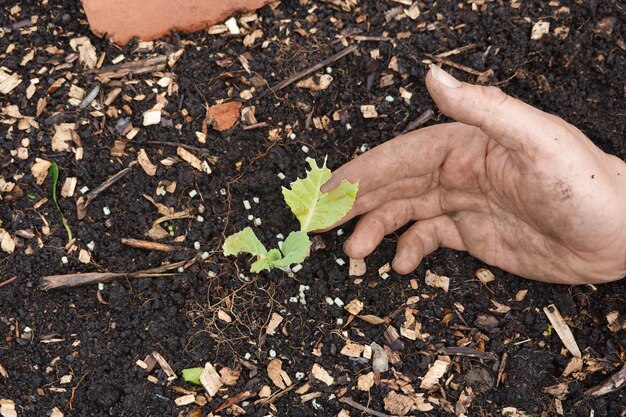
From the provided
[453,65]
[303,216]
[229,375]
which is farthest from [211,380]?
[453,65]

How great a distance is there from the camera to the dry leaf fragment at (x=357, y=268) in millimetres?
2846

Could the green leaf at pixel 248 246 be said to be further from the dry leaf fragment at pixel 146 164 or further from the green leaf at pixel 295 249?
the dry leaf fragment at pixel 146 164

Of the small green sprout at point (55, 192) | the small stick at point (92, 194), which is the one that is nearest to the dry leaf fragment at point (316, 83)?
the small stick at point (92, 194)

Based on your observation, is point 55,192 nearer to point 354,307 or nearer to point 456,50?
point 354,307

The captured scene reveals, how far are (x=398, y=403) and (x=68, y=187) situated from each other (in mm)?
1539

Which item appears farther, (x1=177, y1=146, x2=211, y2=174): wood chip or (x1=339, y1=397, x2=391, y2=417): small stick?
(x1=177, y1=146, x2=211, y2=174): wood chip

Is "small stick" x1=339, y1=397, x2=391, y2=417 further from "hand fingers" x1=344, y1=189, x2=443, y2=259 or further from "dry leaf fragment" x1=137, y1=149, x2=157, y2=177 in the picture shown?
"dry leaf fragment" x1=137, y1=149, x2=157, y2=177

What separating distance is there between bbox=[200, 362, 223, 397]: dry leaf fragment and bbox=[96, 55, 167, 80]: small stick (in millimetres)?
1276

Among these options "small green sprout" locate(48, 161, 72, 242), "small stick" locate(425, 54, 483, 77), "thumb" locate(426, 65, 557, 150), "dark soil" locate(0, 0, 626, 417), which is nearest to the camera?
"thumb" locate(426, 65, 557, 150)

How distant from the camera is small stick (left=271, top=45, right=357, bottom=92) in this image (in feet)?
9.97

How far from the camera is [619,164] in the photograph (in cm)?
277

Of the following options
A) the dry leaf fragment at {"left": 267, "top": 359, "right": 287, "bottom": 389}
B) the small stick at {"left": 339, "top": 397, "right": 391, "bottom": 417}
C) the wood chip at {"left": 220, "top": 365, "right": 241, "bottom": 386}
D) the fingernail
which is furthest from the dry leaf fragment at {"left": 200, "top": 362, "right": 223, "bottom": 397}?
the fingernail

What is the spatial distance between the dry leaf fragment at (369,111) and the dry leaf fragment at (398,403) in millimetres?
1133

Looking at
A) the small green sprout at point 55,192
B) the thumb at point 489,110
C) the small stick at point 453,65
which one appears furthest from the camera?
the small stick at point 453,65
